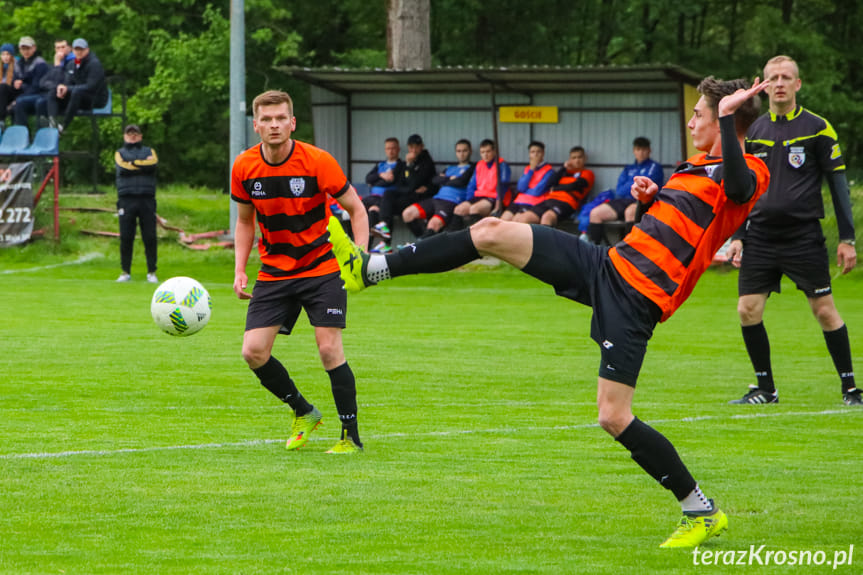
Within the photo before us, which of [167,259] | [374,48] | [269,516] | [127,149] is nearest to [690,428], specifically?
[269,516]

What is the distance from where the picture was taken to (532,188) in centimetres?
2139

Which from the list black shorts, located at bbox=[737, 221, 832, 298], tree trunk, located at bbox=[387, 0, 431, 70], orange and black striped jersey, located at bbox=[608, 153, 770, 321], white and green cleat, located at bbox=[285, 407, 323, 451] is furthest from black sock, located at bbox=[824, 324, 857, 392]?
tree trunk, located at bbox=[387, 0, 431, 70]

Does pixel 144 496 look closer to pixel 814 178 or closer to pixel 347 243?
pixel 347 243

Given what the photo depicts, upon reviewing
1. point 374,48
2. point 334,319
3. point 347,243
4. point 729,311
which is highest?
point 374,48

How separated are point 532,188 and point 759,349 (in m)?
12.5

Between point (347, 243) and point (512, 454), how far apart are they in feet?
7.58

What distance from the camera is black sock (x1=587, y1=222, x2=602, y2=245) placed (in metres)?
19.8

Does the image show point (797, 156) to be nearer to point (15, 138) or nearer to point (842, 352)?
point (842, 352)

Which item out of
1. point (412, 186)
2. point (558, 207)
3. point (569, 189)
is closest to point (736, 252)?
point (558, 207)

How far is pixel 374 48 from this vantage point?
39562mm

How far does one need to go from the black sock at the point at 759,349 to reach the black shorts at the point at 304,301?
3316 mm

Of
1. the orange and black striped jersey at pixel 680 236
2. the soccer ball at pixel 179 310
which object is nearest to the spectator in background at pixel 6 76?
the soccer ball at pixel 179 310

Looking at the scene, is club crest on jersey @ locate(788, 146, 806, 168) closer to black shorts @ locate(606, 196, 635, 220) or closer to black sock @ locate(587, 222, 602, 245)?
black sock @ locate(587, 222, 602, 245)

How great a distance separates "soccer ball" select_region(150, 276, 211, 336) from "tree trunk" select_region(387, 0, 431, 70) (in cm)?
1777
